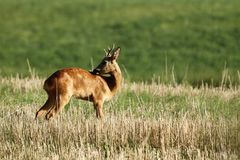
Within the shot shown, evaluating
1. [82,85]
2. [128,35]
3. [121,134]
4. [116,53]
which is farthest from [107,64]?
[128,35]

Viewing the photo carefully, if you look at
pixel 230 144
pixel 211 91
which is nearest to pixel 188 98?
pixel 211 91

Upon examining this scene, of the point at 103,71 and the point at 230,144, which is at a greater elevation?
the point at 103,71

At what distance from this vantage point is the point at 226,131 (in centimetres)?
1050

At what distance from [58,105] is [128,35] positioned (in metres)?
26.3

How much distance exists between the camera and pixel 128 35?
3794cm

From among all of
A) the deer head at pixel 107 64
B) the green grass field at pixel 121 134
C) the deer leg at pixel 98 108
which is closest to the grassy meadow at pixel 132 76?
the green grass field at pixel 121 134

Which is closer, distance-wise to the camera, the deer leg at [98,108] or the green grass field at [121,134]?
the green grass field at [121,134]

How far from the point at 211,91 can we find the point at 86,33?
23966mm

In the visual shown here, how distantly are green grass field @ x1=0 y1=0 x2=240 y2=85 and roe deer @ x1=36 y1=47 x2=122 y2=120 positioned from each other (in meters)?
10.8

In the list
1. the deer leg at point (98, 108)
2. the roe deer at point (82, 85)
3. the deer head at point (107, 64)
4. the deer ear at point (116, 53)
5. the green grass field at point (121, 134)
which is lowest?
the green grass field at point (121, 134)

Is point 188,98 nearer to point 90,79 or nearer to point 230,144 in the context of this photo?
point 90,79

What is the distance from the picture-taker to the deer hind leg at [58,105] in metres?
11.7

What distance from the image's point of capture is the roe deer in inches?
463

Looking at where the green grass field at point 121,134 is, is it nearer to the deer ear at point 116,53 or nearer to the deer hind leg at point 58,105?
the deer hind leg at point 58,105
